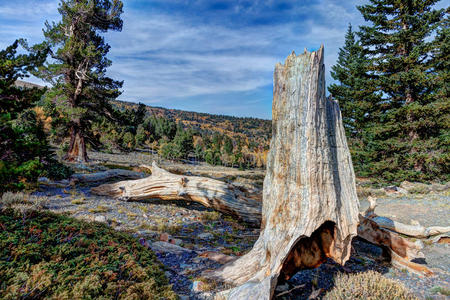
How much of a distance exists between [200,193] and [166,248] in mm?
2603

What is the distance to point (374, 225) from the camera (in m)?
4.82

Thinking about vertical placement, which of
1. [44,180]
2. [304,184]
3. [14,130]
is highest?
[14,130]

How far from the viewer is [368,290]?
3357mm

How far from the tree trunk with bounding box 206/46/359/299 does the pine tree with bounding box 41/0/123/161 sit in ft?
53.8

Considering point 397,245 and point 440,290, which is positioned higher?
point 397,245

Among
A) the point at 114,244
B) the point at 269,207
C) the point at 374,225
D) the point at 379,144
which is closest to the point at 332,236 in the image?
the point at 269,207

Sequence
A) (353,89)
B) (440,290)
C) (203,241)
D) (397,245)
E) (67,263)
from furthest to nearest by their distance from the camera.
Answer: (353,89), (203,241), (397,245), (440,290), (67,263)

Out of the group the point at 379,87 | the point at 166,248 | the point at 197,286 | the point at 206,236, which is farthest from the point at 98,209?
the point at 379,87

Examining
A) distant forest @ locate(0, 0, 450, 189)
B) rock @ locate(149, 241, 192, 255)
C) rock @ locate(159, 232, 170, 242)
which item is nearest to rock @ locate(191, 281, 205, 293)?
rock @ locate(149, 241, 192, 255)

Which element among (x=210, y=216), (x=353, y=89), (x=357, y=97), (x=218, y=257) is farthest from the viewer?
(x=353, y=89)

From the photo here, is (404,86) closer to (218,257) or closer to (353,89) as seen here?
(353,89)

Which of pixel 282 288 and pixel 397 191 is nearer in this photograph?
pixel 282 288

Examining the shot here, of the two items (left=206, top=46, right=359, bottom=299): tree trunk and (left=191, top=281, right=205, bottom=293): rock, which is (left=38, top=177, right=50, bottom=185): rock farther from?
(left=206, top=46, right=359, bottom=299): tree trunk

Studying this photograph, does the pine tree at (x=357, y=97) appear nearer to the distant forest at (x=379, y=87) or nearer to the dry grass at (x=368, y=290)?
the distant forest at (x=379, y=87)
